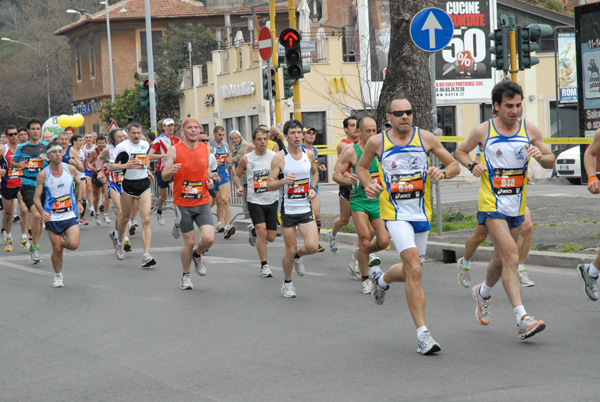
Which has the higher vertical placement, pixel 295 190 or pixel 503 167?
pixel 503 167

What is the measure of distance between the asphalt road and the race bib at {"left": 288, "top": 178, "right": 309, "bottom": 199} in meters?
1.06

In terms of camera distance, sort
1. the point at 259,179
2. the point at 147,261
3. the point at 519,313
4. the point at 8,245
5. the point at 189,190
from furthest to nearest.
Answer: the point at 8,245
the point at 147,261
the point at 259,179
the point at 189,190
the point at 519,313

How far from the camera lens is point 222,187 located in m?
17.8

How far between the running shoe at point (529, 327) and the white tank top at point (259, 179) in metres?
5.25

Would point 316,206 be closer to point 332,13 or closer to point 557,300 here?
point 557,300

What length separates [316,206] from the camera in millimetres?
14672

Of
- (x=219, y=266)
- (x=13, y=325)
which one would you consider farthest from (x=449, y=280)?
(x=13, y=325)

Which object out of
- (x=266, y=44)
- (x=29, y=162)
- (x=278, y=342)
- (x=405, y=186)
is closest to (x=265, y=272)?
(x=278, y=342)

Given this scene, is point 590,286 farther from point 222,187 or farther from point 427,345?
point 222,187

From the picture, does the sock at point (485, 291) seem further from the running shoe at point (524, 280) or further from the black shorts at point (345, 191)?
the black shorts at point (345, 191)

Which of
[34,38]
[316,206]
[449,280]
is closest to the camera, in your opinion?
[449,280]

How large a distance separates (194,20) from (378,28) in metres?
26.0

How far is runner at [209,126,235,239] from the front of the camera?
17.7 metres

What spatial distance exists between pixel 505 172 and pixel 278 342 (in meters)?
2.31
